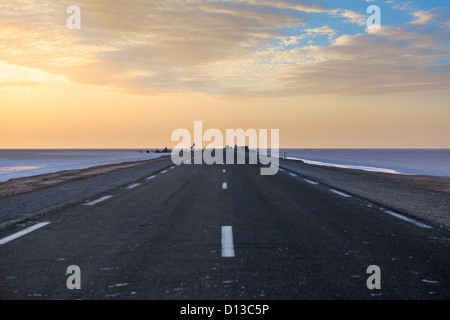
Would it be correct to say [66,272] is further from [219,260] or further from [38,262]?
[219,260]

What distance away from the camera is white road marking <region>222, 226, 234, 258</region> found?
636cm

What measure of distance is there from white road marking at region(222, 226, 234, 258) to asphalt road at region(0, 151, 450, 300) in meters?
0.02

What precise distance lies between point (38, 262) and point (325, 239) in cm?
475

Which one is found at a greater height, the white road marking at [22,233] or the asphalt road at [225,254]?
the asphalt road at [225,254]

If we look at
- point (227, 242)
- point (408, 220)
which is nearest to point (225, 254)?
A: point (227, 242)

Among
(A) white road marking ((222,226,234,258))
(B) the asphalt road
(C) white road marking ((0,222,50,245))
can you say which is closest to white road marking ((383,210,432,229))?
(B) the asphalt road

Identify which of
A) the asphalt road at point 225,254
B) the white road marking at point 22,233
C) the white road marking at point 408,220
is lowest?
the white road marking at point 408,220

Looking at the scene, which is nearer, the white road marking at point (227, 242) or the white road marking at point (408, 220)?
the white road marking at point (227, 242)

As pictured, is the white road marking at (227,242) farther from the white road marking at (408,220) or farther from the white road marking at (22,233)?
the white road marking at (408,220)

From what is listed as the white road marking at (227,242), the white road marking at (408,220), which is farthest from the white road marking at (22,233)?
the white road marking at (408,220)

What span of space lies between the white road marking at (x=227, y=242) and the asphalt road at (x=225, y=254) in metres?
0.02

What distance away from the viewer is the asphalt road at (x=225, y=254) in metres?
4.79

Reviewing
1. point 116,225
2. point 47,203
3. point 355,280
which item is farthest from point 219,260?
point 47,203

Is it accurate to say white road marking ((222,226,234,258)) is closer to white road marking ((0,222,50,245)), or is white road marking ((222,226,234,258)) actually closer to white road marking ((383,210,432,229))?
white road marking ((0,222,50,245))
